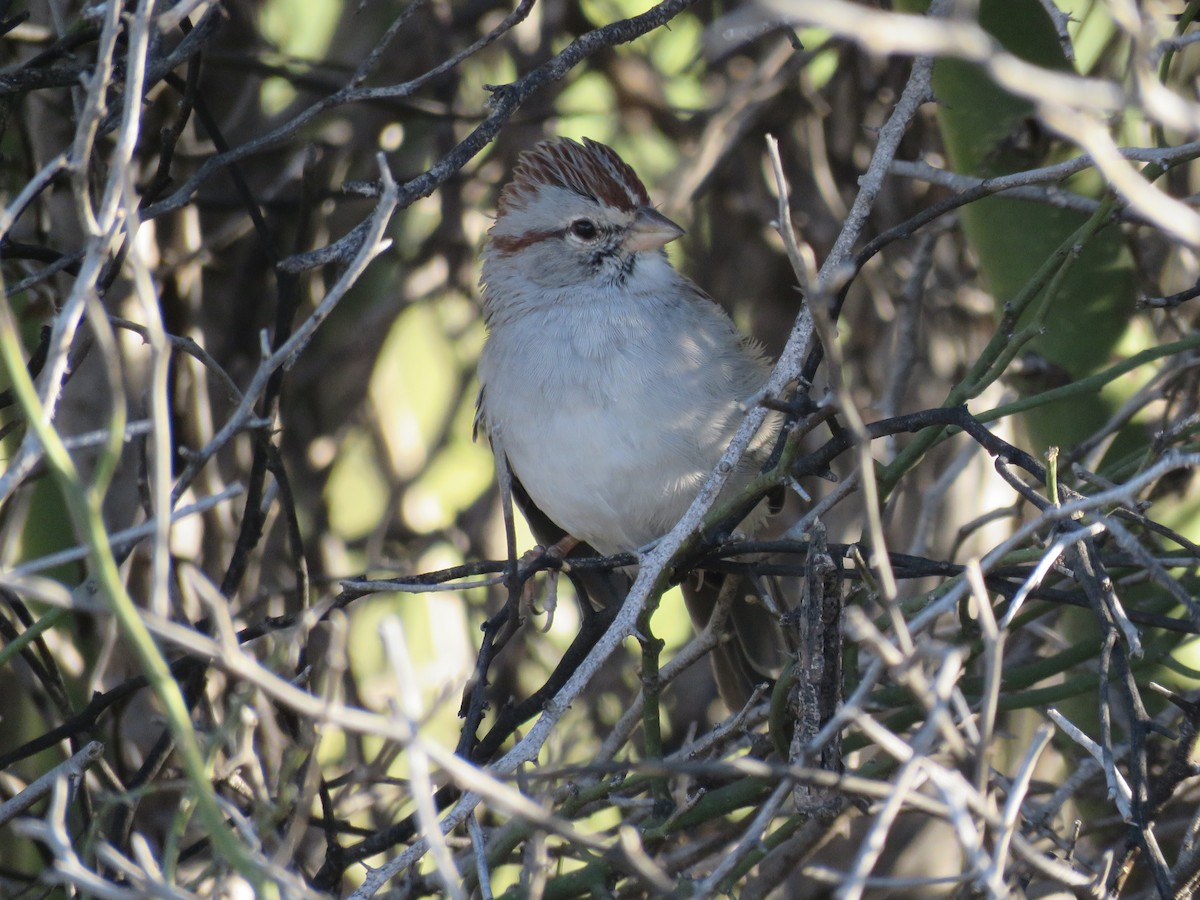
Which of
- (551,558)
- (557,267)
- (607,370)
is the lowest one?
(551,558)

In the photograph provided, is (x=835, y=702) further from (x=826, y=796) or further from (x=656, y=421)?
(x=656, y=421)

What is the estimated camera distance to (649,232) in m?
2.87

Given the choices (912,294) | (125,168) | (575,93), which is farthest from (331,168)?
(125,168)

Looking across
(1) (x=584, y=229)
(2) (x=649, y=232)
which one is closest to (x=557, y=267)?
(1) (x=584, y=229)

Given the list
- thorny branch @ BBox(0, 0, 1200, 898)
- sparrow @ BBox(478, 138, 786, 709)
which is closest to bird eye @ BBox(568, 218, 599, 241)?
sparrow @ BBox(478, 138, 786, 709)

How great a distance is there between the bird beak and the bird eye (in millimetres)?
85

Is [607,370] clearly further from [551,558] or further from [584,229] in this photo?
[551,558]

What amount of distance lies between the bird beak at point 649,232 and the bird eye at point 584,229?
8 centimetres

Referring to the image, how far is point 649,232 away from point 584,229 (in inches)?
6.5

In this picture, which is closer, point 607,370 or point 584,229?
point 607,370

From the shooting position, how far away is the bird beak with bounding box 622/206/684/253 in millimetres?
2850

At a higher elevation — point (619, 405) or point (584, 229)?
point (584, 229)

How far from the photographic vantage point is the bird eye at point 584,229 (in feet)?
9.61

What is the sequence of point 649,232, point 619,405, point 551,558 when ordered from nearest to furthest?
point 551,558 < point 619,405 < point 649,232
